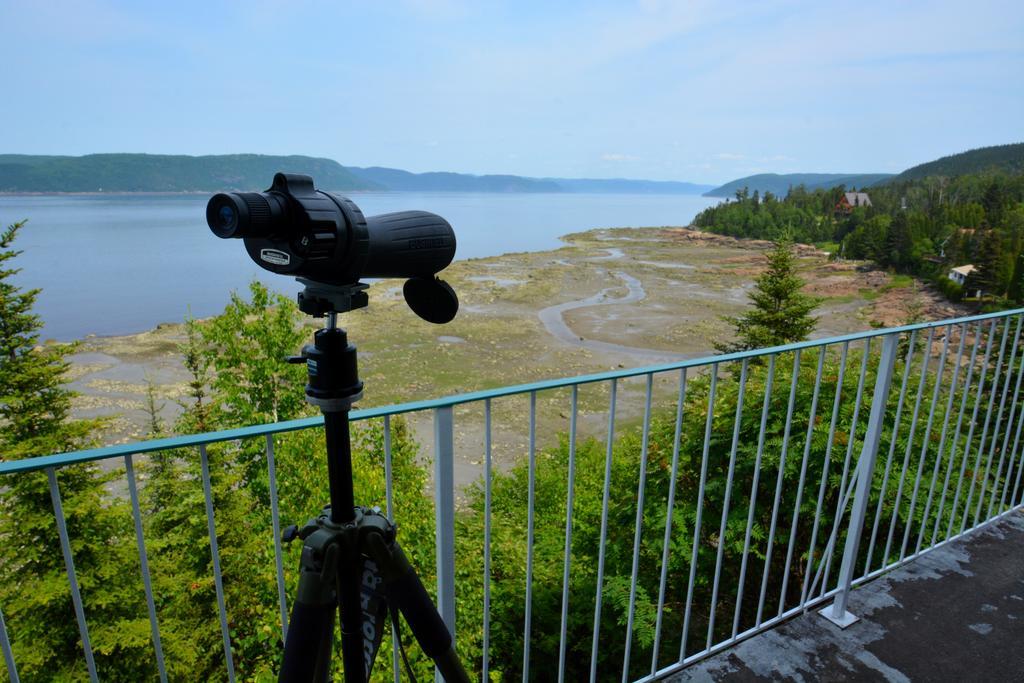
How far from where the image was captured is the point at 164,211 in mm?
105188

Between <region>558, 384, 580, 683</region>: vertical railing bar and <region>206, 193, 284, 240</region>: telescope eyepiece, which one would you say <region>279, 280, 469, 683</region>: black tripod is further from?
<region>558, 384, 580, 683</region>: vertical railing bar

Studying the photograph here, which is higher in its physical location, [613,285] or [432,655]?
[432,655]

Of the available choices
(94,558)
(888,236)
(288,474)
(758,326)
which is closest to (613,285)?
(758,326)

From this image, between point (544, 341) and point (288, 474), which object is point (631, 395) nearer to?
point (544, 341)

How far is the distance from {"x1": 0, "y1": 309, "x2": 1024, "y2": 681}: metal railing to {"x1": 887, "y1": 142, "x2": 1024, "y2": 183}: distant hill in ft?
341

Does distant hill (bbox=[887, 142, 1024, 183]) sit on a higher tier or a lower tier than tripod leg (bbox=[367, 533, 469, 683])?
higher

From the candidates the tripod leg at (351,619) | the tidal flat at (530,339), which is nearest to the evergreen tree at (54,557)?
the tidal flat at (530,339)

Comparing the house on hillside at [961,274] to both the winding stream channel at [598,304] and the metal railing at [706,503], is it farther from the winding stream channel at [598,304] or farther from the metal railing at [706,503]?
the metal railing at [706,503]

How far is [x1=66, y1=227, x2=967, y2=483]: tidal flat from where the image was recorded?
58.3ft

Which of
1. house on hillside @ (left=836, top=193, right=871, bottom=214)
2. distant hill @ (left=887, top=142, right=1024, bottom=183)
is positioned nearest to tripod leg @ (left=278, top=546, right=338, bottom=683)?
house on hillside @ (left=836, top=193, right=871, bottom=214)

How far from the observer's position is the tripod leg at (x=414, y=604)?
95cm

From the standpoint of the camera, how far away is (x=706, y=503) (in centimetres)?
419

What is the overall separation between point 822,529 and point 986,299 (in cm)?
3974

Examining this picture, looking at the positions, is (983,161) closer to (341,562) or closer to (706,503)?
(706,503)
